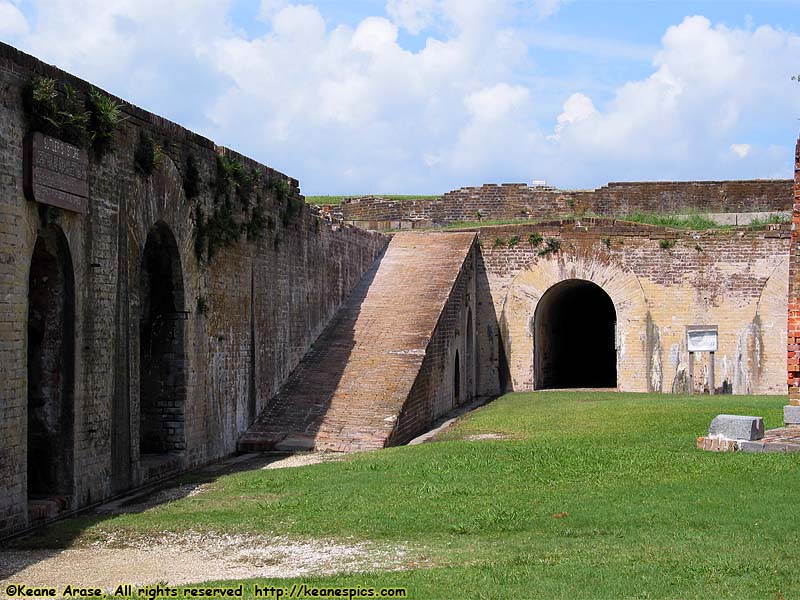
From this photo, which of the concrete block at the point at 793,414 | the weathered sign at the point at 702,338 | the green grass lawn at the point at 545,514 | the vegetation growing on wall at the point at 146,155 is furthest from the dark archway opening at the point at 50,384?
the weathered sign at the point at 702,338

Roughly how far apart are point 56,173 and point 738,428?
8.04m

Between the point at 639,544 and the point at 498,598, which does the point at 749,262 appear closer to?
the point at 639,544

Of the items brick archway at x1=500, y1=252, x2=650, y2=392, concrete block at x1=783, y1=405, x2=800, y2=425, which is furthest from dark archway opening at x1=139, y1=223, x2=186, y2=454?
brick archway at x1=500, y1=252, x2=650, y2=392

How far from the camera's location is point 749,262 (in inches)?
920

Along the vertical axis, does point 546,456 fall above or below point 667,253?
below

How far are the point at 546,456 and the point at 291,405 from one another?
5.45 meters

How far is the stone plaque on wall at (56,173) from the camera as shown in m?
10.4

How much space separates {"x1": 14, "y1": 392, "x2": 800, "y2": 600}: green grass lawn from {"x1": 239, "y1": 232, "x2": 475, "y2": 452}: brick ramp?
5.65 ft

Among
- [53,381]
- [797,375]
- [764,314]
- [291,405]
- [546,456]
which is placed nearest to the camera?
[53,381]

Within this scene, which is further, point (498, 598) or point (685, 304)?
point (685, 304)

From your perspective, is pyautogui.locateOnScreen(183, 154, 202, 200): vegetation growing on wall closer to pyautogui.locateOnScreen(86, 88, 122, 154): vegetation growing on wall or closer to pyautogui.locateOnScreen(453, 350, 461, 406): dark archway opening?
pyautogui.locateOnScreen(86, 88, 122, 154): vegetation growing on wall

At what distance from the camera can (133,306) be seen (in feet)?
41.3

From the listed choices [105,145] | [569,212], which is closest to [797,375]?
[105,145]

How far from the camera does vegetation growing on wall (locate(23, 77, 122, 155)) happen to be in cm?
1052
